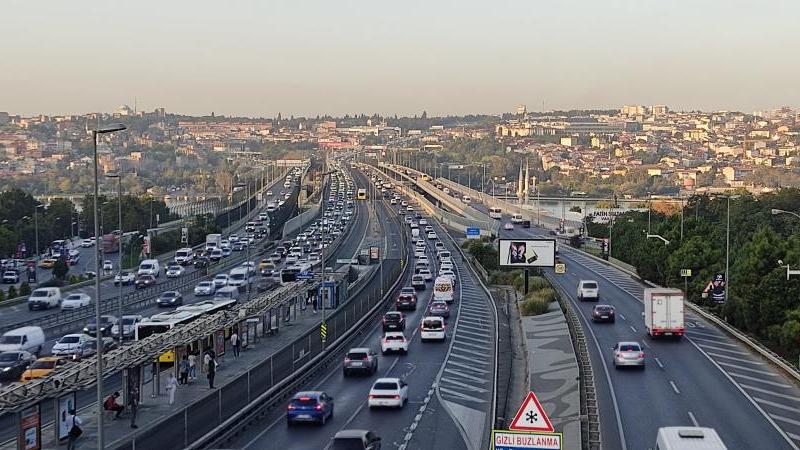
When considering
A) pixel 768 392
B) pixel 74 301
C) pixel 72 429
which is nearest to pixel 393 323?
pixel 74 301

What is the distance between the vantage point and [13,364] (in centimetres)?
3344

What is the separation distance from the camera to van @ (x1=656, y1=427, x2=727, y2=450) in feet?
54.9

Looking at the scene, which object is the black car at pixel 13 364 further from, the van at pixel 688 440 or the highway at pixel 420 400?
the van at pixel 688 440

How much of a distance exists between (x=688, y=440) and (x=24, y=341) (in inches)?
1040

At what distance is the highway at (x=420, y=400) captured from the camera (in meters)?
24.3

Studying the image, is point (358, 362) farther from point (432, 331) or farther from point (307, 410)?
point (432, 331)

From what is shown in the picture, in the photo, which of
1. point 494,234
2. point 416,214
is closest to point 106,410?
point 494,234

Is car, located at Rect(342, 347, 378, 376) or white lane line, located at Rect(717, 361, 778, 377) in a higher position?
car, located at Rect(342, 347, 378, 376)

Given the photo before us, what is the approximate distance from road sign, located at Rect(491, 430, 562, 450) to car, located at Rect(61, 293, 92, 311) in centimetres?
4489

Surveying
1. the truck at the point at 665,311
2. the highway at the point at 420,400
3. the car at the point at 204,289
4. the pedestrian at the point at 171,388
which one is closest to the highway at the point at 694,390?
the truck at the point at 665,311

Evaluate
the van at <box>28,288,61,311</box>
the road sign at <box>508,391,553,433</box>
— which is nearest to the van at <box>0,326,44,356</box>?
the van at <box>28,288,61,311</box>

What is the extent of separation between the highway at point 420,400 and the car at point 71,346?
27.3ft

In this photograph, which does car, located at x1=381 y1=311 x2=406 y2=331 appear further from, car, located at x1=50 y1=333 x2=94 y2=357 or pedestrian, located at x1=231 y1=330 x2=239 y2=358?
car, located at x1=50 y1=333 x2=94 y2=357

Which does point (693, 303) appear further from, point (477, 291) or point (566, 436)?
point (566, 436)
